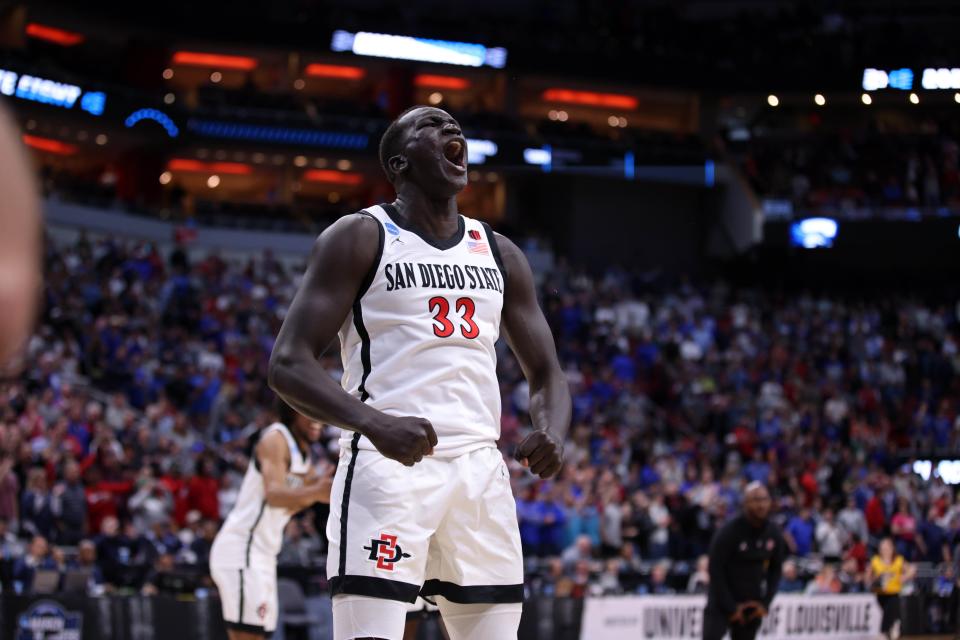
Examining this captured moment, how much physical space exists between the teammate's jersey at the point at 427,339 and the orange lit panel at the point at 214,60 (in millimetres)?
35547

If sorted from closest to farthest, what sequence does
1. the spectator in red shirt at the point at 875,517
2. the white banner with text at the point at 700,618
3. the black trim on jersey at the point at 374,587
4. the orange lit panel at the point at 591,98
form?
the black trim on jersey at the point at 374,587 < the white banner with text at the point at 700,618 < the spectator in red shirt at the point at 875,517 < the orange lit panel at the point at 591,98

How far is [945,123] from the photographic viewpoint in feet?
127

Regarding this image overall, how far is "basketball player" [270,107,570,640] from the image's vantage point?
14.0 ft

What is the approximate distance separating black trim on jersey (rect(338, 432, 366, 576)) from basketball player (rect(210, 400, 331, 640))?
364 centimetres

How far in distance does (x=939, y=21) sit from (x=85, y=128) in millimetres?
25107

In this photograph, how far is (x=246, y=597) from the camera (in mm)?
8180

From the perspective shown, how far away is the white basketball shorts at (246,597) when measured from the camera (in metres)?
8.18

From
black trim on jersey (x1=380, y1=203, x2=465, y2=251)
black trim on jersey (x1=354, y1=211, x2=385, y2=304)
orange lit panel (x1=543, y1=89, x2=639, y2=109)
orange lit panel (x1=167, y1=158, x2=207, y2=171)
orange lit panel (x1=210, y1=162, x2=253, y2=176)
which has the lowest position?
black trim on jersey (x1=354, y1=211, x2=385, y2=304)

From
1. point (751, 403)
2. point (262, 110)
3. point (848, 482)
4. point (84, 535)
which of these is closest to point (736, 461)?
point (848, 482)

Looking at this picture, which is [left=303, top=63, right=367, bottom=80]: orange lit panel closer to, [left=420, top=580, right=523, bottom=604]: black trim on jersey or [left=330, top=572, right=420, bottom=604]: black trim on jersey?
[left=420, top=580, right=523, bottom=604]: black trim on jersey

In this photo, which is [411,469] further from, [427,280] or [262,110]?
[262,110]

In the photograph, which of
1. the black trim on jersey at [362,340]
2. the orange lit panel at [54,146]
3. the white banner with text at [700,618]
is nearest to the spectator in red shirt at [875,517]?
the white banner with text at [700,618]

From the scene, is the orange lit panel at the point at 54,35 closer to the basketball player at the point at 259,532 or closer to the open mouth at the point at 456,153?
the basketball player at the point at 259,532

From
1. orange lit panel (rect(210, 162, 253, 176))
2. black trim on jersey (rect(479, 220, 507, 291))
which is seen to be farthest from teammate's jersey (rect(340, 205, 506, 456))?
orange lit panel (rect(210, 162, 253, 176))
